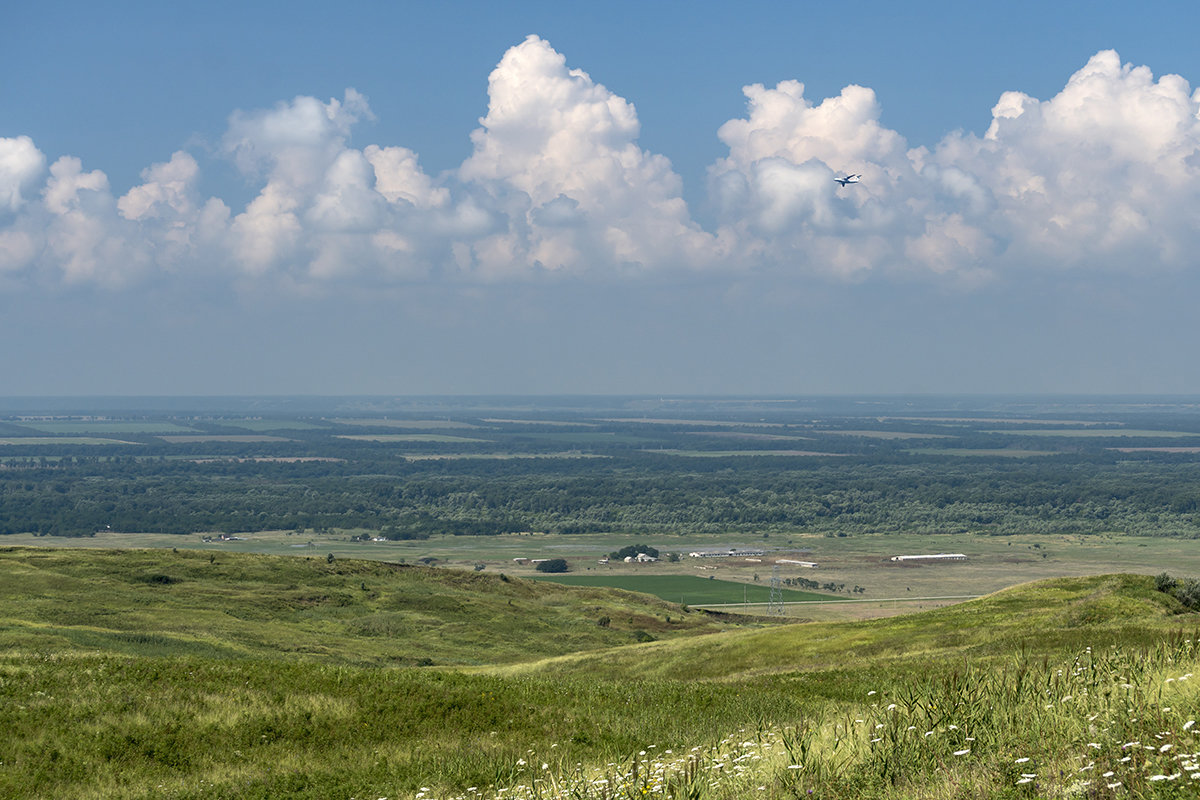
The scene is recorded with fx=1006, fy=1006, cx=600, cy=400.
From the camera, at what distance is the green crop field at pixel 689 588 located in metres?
141

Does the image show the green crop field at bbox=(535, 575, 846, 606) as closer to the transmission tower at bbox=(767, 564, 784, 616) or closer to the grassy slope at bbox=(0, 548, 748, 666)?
the transmission tower at bbox=(767, 564, 784, 616)

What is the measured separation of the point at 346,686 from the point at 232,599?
63.9m

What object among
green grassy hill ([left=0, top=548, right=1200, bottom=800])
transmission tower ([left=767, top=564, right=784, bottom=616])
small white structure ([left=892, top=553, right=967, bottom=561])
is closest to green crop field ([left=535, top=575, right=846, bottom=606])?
transmission tower ([left=767, top=564, right=784, bottom=616])

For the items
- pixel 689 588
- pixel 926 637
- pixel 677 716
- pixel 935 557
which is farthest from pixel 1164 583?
pixel 935 557

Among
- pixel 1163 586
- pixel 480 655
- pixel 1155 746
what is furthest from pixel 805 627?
pixel 1155 746

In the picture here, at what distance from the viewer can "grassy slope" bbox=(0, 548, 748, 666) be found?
59.7m

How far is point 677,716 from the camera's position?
22.5 meters

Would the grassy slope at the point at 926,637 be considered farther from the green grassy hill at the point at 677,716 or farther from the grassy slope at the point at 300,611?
the grassy slope at the point at 300,611

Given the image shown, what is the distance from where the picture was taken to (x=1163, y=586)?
4666 cm

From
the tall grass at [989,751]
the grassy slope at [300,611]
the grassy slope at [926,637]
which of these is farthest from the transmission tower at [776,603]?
Answer: the tall grass at [989,751]

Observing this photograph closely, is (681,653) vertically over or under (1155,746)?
under

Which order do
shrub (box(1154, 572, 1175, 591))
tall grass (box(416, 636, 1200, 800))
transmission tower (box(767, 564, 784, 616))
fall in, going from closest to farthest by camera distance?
tall grass (box(416, 636, 1200, 800)), shrub (box(1154, 572, 1175, 591)), transmission tower (box(767, 564, 784, 616))

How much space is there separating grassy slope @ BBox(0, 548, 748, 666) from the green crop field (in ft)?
88.5

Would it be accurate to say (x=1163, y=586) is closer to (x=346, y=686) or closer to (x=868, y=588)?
(x=346, y=686)
